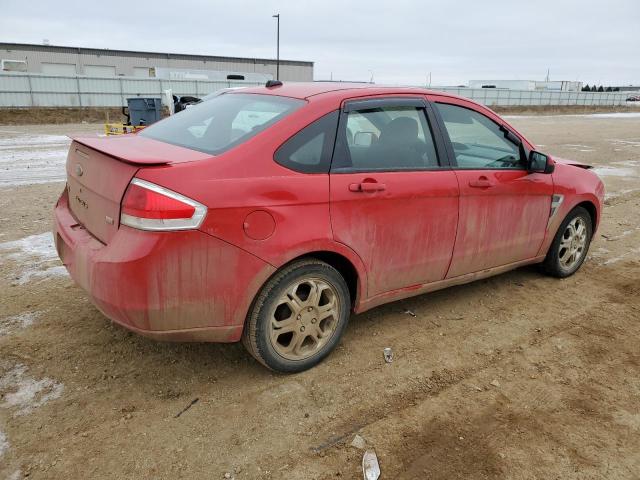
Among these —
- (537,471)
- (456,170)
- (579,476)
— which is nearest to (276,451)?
(537,471)

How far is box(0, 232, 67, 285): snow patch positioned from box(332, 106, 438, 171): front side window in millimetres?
2860

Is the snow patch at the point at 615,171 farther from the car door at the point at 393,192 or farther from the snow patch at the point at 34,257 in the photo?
the snow patch at the point at 34,257

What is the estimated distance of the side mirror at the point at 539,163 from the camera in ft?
13.5

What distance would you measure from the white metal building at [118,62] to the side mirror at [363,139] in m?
37.5

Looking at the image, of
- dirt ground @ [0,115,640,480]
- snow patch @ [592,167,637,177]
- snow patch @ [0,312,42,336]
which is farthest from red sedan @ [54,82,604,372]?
snow patch @ [592,167,637,177]

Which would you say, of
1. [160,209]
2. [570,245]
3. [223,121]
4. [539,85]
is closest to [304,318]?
[160,209]

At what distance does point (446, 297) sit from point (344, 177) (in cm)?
181

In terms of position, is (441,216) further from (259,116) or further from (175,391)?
(175,391)

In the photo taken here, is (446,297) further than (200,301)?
Yes

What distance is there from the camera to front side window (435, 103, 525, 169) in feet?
12.3

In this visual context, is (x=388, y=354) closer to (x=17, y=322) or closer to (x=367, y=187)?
(x=367, y=187)

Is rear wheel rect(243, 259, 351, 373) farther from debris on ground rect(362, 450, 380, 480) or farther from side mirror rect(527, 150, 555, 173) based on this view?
side mirror rect(527, 150, 555, 173)

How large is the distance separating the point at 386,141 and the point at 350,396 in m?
1.60

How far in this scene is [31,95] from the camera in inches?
994
